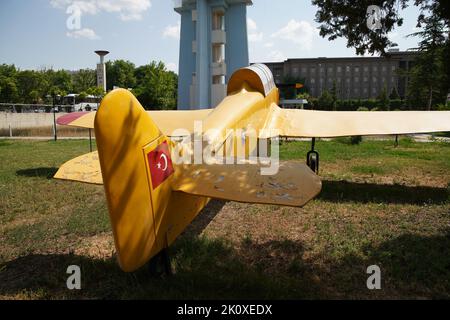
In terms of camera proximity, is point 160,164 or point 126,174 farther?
point 160,164

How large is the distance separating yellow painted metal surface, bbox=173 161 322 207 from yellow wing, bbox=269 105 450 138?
16.9 ft

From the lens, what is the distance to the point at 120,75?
294ft

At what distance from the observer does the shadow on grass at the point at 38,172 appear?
457 inches

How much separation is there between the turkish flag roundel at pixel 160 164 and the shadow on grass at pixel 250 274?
4.64 feet

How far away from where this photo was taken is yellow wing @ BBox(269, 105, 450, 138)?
8.78m

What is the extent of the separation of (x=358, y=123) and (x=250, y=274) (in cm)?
629

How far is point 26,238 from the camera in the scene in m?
6.32

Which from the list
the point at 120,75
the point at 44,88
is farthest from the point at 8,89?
the point at 120,75

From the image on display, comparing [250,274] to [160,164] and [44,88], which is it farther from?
[44,88]

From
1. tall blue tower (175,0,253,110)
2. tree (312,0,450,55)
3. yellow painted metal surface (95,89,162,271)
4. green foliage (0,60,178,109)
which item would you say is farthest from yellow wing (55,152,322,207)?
green foliage (0,60,178,109)

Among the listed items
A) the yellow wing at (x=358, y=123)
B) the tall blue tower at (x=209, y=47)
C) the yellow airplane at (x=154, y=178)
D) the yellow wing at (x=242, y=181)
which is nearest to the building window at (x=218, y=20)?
the tall blue tower at (x=209, y=47)

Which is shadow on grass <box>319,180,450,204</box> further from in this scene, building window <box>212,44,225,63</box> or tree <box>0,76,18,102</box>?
tree <box>0,76,18,102</box>

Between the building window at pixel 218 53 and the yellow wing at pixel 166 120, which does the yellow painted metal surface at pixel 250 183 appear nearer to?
the yellow wing at pixel 166 120

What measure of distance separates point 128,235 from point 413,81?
58731 mm
